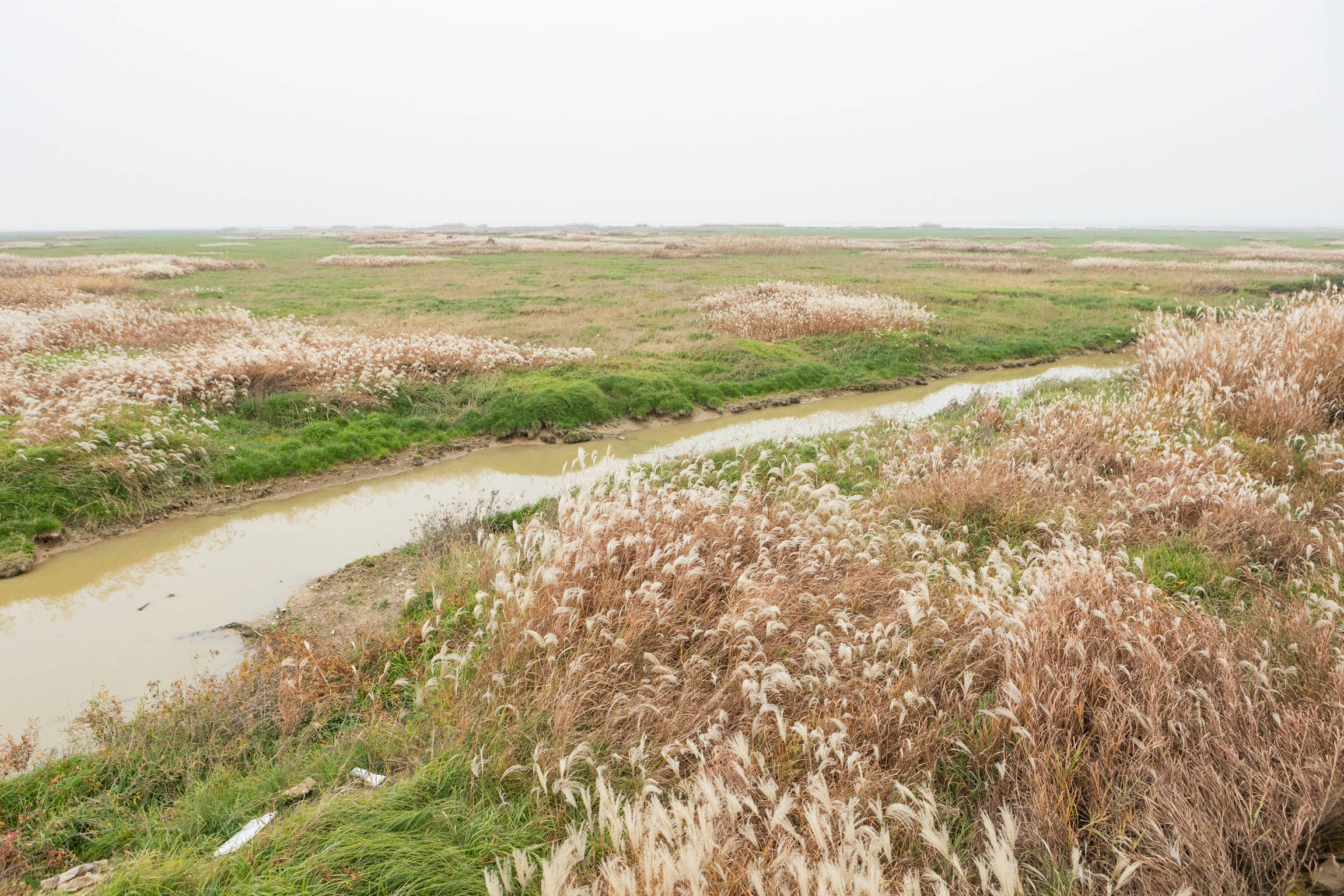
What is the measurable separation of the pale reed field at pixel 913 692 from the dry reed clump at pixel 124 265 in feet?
130

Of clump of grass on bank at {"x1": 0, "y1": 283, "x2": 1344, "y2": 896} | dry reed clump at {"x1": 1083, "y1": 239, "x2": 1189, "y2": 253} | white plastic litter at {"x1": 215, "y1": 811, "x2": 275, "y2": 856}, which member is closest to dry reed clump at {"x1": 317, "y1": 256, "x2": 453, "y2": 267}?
clump of grass on bank at {"x1": 0, "y1": 283, "x2": 1344, "y2": 896}

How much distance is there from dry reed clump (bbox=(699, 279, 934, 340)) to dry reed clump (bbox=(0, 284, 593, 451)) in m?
5.93

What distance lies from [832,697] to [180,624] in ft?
21.1

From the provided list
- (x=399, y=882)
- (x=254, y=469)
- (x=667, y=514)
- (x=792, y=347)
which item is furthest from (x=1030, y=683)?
(x=792, y=347)

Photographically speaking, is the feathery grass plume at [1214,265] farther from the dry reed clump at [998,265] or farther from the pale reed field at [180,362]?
the pale reed field at [180,362]

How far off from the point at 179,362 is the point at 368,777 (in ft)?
39.8

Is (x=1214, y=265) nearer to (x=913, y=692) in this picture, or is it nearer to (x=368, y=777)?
(x=913, y=692)

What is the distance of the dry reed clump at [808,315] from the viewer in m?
19.5

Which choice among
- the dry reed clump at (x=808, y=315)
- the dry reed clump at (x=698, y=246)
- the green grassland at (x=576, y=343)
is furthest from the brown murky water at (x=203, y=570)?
the dry reed clump at (x=698, y=246)

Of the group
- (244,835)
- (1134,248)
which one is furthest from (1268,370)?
(1134,248)

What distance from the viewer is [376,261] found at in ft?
145

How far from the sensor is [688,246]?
5778 cm

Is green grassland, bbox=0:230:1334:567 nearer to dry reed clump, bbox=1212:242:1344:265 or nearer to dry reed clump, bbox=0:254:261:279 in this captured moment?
dry reed clump, bbox=0:254:261:279

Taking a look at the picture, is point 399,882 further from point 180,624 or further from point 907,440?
point 907,440
